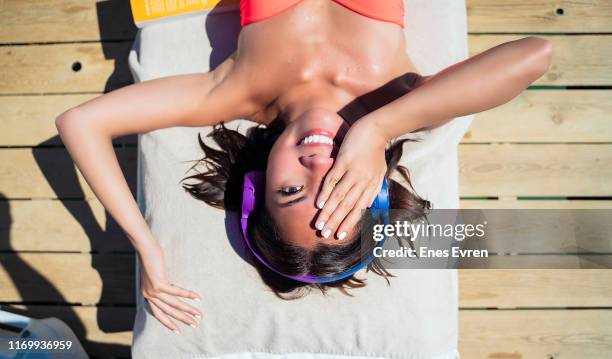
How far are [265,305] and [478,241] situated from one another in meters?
1.05

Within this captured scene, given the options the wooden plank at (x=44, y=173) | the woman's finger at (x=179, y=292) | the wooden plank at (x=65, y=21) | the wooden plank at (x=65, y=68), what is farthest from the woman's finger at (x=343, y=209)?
the wooden plank at (x=65, y=21)

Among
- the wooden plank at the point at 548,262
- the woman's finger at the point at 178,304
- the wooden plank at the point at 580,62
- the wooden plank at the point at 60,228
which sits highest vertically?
the wooden plank at the point at 580,62

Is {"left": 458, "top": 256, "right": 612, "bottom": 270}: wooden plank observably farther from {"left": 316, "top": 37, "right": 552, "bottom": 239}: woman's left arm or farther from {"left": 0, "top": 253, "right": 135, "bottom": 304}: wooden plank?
{"left": 0, "top": 253, "right": 135, "bottom": 304}: wooden plank

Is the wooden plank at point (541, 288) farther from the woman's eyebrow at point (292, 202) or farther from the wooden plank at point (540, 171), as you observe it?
the woman's eyebrow at point (292, 202)

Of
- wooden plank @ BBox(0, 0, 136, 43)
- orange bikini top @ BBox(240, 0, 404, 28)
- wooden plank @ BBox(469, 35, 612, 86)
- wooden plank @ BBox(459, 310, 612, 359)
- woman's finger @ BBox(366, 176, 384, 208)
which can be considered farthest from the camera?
wooden plank @ BBox(0, 0, 136, 43)

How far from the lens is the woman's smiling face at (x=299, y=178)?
1370 millimetres

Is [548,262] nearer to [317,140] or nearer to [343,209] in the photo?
[343,209]

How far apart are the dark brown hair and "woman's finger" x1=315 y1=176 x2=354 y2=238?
161 mm

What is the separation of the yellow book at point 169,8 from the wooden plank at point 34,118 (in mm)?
586

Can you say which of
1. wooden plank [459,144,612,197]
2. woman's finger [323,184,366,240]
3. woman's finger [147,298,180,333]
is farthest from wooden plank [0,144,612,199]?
woman's finger [147,298,180,333]

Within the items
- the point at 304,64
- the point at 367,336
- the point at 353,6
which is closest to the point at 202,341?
the point at 367,336

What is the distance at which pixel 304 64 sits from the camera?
5.55 feet

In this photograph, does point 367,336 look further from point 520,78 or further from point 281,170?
point 520,78

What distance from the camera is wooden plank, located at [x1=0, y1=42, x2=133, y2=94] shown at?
7.57 ft
